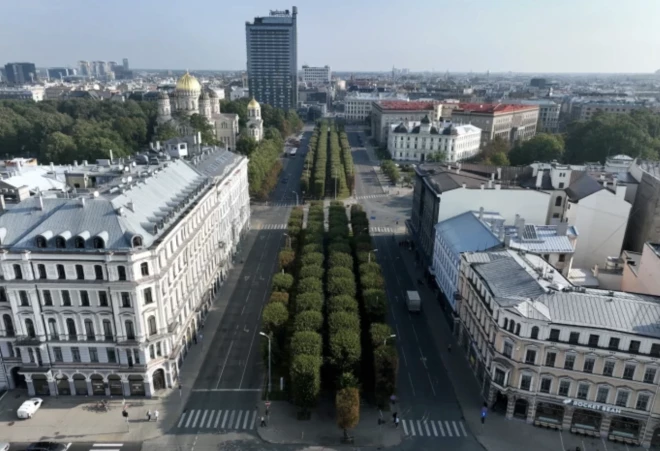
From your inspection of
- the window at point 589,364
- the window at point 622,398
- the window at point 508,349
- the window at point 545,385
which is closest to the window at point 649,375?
the window at point 622,398

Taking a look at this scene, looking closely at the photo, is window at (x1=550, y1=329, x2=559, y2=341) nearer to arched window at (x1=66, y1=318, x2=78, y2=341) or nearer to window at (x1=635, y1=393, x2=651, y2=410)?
window at (x1=635, y1=393, x2=651, y2=410)

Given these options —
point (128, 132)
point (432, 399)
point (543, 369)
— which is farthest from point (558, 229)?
point (128, 132)

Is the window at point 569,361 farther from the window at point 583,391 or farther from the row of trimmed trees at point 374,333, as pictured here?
the row of trimmed trees at point 374,333

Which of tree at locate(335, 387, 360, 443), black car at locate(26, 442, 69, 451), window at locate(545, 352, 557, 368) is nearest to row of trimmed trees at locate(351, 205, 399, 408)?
tree at locate(335, 387, 360, 443)

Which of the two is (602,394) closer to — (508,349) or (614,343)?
(614,343)

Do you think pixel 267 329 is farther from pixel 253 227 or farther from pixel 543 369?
pixel 253 227
